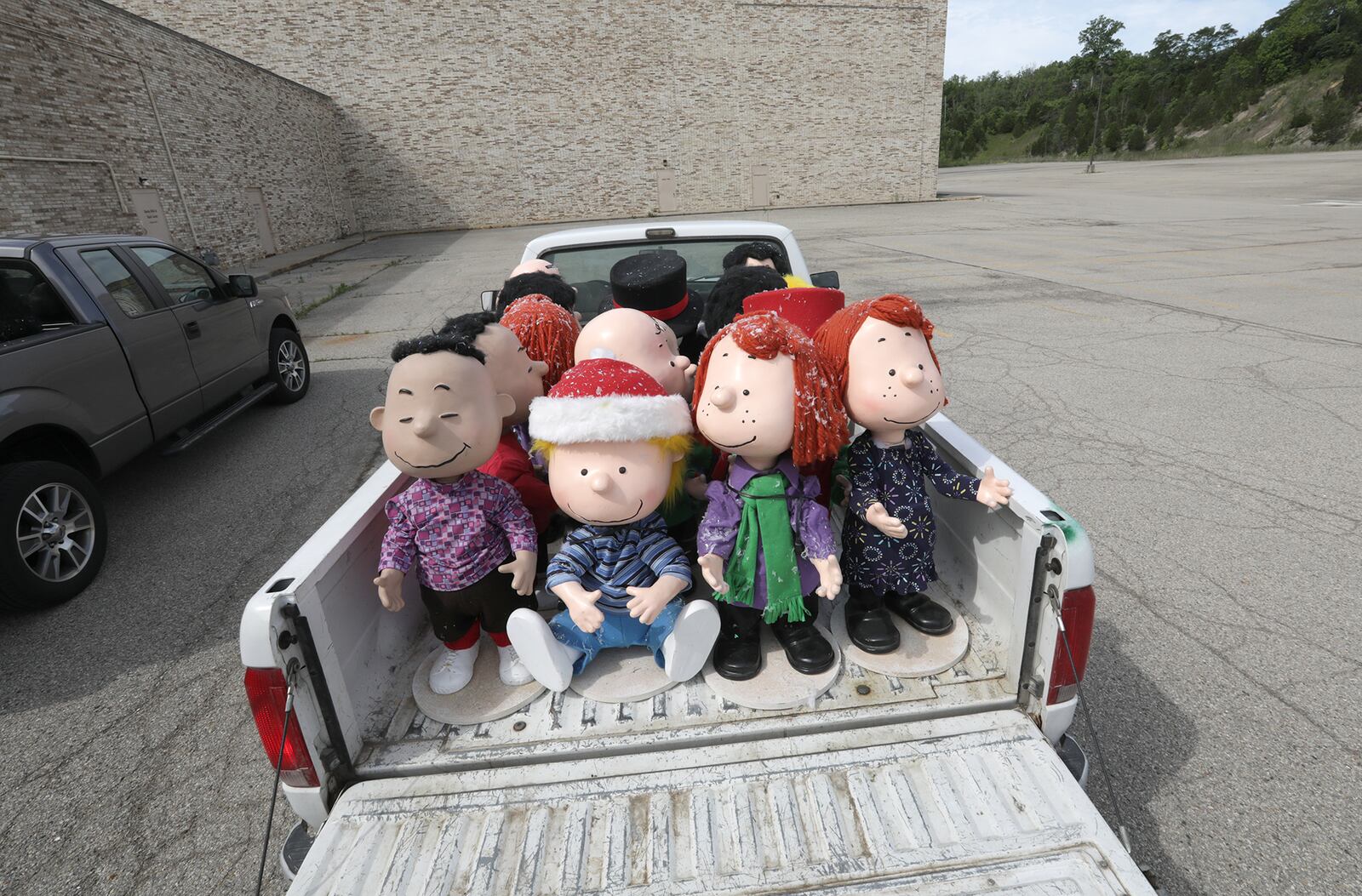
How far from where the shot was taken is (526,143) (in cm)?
2666

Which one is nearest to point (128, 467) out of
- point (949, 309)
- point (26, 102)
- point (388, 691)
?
point (388, 691)

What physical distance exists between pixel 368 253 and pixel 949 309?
1802 centimetres

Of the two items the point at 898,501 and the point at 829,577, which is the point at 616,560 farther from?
the point at 898,501

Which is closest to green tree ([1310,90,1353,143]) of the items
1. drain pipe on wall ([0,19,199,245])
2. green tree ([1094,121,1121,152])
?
green tree ([1094,121,1121,152])

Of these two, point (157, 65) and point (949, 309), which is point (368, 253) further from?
point (949, 309)

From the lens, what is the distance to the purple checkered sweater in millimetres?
2135

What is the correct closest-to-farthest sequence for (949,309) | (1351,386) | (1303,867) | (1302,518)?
1. (1303,867)
2. (1302,518)
3. (1351,386)
4. (949,309)

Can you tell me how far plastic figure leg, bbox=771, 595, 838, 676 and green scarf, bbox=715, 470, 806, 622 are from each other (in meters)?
0.09

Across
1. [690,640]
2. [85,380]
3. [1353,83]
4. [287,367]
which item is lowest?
[287,367]

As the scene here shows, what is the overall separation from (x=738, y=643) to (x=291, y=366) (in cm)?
640

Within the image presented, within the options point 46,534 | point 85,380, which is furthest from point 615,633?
point 85,380

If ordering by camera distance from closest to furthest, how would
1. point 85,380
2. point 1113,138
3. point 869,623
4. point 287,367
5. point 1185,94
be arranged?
point 869,623 → point 85,380 → point 287,367 → point 1113,138 → point 1185,94

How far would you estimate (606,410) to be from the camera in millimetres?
1938

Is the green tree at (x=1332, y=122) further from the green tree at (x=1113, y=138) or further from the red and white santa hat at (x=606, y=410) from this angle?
the red and white santa hat at (x=606, y=410)
